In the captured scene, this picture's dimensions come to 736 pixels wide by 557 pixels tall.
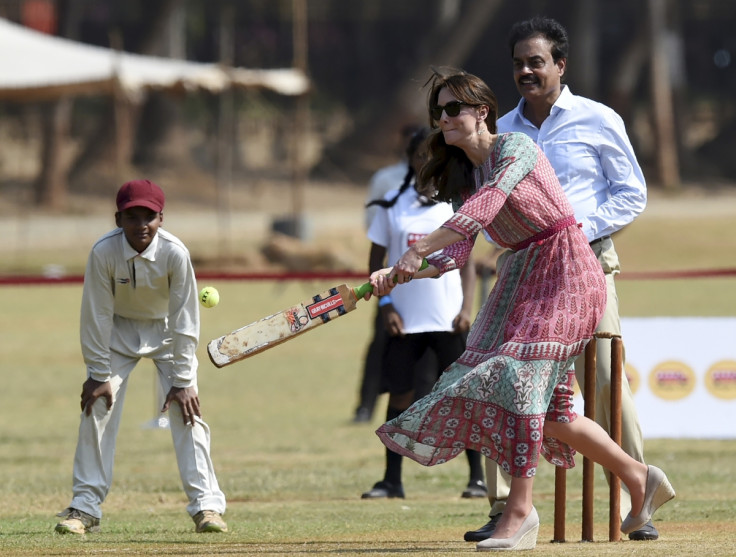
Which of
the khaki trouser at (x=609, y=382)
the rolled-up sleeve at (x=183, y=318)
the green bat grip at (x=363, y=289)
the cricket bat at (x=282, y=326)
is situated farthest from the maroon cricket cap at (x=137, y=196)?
the khaki trouser at (x=609, y=382)

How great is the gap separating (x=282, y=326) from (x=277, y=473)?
157 inches

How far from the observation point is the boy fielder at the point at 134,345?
7027 mm

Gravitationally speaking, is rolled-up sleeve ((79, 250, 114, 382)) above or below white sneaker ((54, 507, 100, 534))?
above

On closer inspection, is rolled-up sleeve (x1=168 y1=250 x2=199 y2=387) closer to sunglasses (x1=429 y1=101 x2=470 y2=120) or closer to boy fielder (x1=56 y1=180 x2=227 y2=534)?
boy fielder (x1=56 y1=180 x2=227 y2=534)

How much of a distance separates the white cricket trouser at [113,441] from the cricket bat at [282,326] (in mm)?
1031

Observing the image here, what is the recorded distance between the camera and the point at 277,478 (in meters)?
9.74

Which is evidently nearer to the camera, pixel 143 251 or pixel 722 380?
pixel 143 251

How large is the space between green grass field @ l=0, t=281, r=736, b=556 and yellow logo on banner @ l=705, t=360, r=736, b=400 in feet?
1.38

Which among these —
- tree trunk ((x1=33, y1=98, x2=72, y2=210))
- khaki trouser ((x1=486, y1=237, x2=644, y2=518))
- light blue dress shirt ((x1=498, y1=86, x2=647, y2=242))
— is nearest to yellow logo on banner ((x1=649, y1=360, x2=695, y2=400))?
khaki trouser ((x1=486, y1=237, x2=644, y2=518))

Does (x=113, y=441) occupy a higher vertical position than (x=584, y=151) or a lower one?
lower

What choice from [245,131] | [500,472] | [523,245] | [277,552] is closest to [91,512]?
[277,552]

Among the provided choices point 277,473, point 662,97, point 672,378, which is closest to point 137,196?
point 277,473

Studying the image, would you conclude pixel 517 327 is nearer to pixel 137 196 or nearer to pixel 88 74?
pixel 137 196

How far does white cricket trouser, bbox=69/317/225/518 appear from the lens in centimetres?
712
